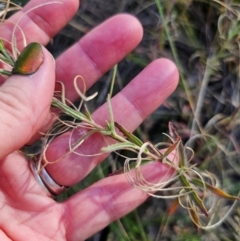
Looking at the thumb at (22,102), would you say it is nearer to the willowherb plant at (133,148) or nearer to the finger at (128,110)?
the willowherb plant at (133,148)

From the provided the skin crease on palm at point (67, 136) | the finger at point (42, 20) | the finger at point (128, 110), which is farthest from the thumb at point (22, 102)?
the finger at point (42, 20)

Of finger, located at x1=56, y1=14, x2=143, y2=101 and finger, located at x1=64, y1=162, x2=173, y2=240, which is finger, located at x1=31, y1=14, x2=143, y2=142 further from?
finger, located at x1=64, y1=162, x2=173, y2=240

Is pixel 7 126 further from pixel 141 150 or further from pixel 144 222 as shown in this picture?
pixel 144 222

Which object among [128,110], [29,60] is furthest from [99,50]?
[29,60]

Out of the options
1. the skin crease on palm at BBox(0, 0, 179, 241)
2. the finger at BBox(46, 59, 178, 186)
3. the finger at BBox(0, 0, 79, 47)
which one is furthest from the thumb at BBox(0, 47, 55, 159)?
the finger at BBox(0, 0, 79, 47)

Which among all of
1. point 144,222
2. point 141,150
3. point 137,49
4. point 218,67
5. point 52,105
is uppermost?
point 52,105

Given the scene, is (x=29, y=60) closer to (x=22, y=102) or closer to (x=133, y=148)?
(x=22, y=102)

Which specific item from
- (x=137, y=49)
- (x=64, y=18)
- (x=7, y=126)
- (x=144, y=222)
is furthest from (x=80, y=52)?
(x=144, y=222)
